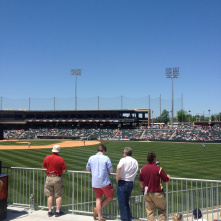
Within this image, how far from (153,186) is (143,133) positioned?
57287 millimetres

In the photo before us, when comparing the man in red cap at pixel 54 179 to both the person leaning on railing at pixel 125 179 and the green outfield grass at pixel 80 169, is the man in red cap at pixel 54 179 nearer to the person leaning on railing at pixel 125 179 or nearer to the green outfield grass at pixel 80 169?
the green outfield grass at pixel 80 169

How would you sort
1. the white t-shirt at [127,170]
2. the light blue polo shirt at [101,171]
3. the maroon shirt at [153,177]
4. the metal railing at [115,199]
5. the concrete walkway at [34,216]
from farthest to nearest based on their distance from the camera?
the metal railing at [115,199] → the concrete walkway at [34,216] → the light blue polo shirt at [101,171] → the white t-shirt at [127,170] → the maroon shirt at [153,177]

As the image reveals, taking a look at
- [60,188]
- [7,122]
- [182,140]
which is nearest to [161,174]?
[60,188]

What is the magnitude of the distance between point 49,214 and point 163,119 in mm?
127001

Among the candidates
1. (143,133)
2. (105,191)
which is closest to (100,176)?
(105,191)

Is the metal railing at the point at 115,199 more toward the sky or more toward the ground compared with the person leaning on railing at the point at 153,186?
more toward the ground

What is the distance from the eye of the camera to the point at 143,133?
6103 cm

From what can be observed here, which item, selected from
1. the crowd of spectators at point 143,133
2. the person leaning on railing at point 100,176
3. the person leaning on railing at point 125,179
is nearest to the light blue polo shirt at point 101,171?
the person leaning on railing at point 100,176

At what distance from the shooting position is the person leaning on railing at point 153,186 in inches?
179

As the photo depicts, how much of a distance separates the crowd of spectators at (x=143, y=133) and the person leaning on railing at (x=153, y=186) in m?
46.7

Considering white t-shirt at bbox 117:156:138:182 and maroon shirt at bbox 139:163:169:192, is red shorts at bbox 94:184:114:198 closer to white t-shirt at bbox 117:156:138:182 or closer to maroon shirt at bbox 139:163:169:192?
white t-shirt at bbox 117:156:138:182

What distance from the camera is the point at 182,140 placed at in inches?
1927

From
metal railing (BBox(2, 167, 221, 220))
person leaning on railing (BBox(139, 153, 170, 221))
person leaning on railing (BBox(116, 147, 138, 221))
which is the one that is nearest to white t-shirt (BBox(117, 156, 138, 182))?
person leaning on railing (BBox(116, 147, 138, 221))

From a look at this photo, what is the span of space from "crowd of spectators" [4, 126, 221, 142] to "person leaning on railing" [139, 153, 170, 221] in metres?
46.7
